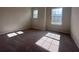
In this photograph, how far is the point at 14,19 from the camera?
6.22m

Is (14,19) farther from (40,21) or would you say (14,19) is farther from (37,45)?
(37,45)

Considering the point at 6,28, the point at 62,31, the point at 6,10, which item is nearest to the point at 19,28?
the point at 6,28

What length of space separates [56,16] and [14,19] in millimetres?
2836

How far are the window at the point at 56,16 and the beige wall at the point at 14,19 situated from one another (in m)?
2.03

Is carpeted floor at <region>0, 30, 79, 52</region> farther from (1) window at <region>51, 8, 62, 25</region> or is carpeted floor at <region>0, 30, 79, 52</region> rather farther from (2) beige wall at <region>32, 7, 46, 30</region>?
(2) beige wall at <region>32, 7, 46, 30</region>

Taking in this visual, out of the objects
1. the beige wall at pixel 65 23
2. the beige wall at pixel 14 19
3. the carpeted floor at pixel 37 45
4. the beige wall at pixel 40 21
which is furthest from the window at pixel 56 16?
the carpeted floor at pixel 37 45

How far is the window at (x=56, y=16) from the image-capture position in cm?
618

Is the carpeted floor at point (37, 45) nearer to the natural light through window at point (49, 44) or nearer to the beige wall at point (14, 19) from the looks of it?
the natural light through window at point (49, 44)

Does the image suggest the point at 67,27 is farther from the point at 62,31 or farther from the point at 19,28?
the point at 19,28

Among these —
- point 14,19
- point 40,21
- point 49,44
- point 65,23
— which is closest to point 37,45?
point 49,44
